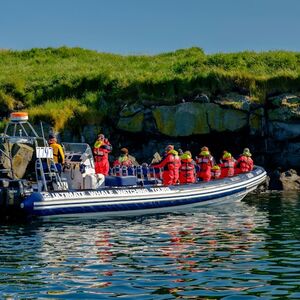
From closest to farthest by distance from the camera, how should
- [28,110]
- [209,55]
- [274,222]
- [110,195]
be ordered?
[274,222]
[110,195]
[28,110]
[209,55]

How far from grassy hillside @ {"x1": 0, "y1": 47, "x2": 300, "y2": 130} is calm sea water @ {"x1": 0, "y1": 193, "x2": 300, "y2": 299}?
1398cm

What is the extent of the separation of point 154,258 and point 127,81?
2357 cm

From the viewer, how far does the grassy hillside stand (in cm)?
3269

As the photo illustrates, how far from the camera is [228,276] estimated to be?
36.0ft

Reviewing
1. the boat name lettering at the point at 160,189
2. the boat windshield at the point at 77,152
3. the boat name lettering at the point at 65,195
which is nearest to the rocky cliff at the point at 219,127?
the boat windshield at the point at 77,152

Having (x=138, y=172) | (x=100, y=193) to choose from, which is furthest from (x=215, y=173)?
(x=100, y=193)

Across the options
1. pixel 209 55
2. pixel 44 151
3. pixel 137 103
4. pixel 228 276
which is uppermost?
pixel 209 55

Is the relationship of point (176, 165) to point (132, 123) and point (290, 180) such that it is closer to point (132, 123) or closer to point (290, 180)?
point (290, 180)

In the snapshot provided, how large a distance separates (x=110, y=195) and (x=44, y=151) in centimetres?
240

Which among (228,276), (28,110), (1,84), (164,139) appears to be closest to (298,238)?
(228,276)

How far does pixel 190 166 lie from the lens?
77.2ft

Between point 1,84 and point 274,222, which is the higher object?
point 1,84

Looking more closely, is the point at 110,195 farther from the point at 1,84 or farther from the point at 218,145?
the point at 1,84

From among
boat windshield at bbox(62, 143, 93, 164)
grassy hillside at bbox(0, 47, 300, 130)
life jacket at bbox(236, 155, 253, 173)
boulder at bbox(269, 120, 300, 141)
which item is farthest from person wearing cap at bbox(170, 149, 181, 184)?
grassy hillside at bbox(0, 47, 300, 130)
